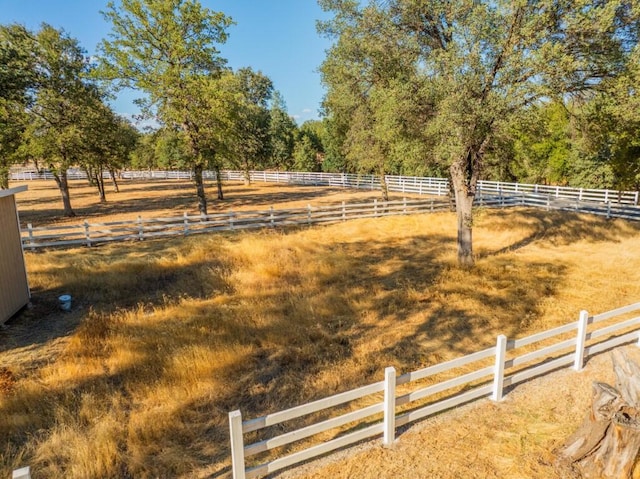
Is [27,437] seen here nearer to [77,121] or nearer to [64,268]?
[64,268]

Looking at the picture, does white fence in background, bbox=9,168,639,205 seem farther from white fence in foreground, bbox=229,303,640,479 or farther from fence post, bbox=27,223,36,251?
fence post, bbox=27,223,36,251

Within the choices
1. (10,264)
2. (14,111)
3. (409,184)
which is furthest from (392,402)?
(409,184)

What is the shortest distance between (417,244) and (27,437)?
16463 millimetres

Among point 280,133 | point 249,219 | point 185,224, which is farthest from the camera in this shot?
point 280,133

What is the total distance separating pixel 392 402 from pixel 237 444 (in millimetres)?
2048

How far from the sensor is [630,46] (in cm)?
1166

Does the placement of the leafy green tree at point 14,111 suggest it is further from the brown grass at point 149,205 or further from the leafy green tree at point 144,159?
the leafy green tree at point 144,159

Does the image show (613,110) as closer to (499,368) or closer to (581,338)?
(581,338)

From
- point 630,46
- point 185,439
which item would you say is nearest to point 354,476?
point 185,439

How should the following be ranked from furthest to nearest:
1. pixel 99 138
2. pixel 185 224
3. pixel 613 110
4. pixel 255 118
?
1. pixel 255 118
2. pixel 99 138
3. pixel 185 224
4. pixel 613 110

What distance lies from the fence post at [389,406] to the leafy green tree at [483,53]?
8627mm

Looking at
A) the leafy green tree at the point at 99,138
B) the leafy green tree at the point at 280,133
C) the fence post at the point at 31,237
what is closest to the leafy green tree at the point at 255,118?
the leafy green tree at the point at 280,133

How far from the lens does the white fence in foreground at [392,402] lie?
4.45m

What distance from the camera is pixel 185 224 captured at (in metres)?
20.4
